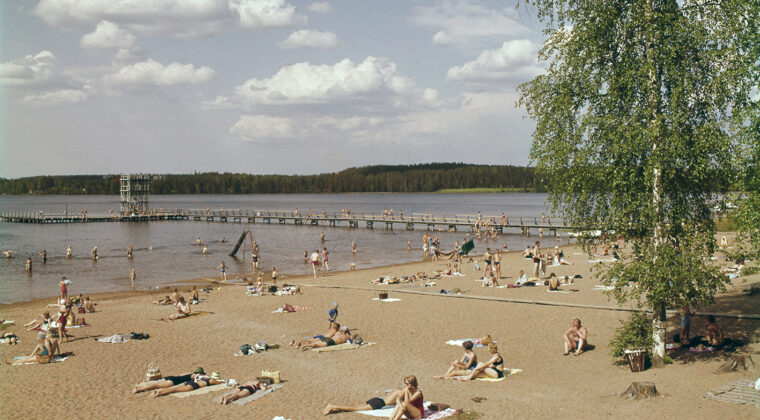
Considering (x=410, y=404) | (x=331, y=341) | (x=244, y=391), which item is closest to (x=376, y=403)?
(x=410, y=404)

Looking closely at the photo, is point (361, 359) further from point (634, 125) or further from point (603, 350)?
point (634, 125)

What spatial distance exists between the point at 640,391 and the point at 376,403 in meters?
4.68

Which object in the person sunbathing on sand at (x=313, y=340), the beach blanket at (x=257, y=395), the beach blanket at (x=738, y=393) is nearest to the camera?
the beach blanket at (x=738, y=393)

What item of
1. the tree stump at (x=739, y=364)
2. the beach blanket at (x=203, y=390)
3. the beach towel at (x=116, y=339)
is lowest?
the beach towel at (x=116, y=339)

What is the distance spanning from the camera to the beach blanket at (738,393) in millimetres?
9484

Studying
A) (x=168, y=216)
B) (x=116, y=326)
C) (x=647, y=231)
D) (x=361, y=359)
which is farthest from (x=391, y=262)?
(x=168, y=216)

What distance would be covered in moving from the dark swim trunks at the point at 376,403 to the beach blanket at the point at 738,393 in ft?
18.3

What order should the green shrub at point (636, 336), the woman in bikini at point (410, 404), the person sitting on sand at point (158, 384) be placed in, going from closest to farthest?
the woman in bikini at point (410, 404), the person sitting on sand at point (158, 384), the green shrub at point (636, 336)

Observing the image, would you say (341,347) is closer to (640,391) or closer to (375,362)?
(375,362)

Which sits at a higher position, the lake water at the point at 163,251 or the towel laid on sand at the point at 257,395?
the towel laid on sand at the point at 257,395

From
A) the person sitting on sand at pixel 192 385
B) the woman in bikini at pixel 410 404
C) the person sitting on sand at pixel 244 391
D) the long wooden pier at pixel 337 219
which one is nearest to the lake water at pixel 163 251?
the long wooden pier at pixel 337 219

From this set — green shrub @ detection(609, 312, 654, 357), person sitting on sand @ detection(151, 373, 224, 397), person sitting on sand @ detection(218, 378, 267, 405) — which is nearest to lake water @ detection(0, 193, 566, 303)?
person sitting on sand @ detection(151, 373, 224, 397)

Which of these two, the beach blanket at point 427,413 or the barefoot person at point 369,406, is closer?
the beach blanket at point 427,413

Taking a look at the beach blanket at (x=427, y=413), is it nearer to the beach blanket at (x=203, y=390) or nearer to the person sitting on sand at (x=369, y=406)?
the person sitting on sand at (x=369, y=406)
